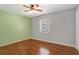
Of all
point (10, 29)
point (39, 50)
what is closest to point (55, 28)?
point (39, 50)

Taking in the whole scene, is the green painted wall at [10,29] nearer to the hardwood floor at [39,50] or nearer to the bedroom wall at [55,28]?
the bedroom wall at [55,28]

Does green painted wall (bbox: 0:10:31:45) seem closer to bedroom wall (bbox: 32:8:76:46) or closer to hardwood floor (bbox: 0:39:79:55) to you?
bedroom wall (bbox: 32:8:76:46)

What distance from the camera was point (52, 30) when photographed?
2.68 m

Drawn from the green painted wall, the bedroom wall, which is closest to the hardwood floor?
the bedroom wall

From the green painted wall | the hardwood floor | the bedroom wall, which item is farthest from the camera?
the green painted wall

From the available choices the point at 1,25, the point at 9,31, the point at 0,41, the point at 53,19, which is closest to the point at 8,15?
the point at 1,25

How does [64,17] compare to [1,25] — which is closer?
[64,17]

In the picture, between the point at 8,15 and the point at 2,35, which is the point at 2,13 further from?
the point at 2,35

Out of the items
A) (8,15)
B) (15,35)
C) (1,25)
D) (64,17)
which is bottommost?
(15,35)

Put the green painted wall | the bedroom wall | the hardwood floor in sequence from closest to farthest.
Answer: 1. the hardwood floor
2. the bedroom wall
3. the green painted wall

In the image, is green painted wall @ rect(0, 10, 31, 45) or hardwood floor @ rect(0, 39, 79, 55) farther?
green painted wall @ rect(0, 10, 31, 45)

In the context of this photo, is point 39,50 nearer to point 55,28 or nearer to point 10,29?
point 55,28
